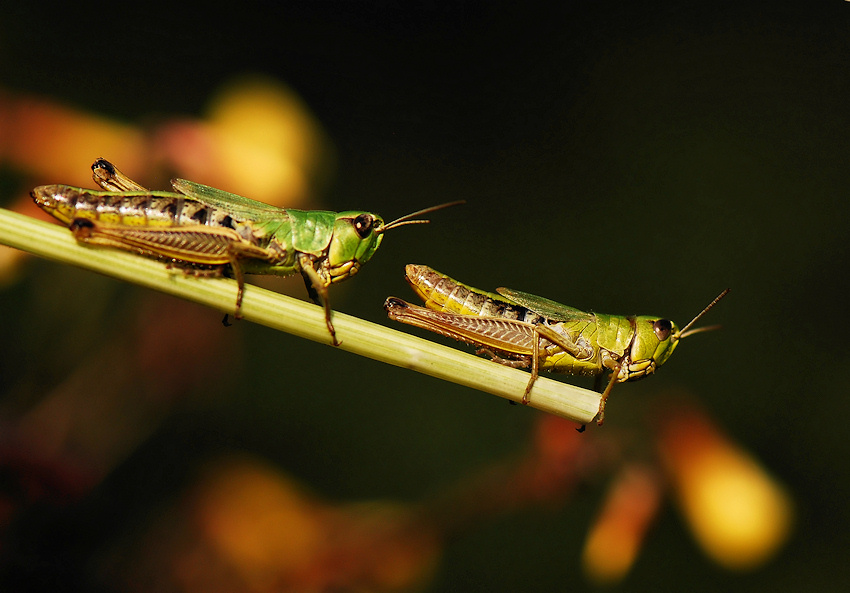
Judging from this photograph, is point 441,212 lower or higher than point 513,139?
lower

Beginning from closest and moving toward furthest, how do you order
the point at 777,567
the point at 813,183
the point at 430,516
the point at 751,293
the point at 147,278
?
the point at 147,278 < the point at 430,516 < the point at 777,567 < the point at 751,293 < the point at 813,183

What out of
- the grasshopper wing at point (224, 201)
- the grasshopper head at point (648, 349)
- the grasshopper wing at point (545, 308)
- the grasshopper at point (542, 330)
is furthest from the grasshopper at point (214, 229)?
the grasshopper head at point (648, 349)

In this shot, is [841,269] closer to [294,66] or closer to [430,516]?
A: [430,516]

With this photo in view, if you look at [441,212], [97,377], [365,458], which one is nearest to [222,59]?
[441,212]

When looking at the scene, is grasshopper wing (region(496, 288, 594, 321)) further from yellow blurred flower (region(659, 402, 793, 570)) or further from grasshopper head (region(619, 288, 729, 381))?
yellow blurred flower (region(659, 402, 793, 570))

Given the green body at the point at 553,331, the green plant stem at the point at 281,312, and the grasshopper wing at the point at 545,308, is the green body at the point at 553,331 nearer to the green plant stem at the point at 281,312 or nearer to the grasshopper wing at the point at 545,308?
the grasshopper wing at the point at 545,308

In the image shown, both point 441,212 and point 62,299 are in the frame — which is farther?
point 441,212

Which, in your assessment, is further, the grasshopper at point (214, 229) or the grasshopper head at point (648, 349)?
the grasshopper head at point (648, 349)
